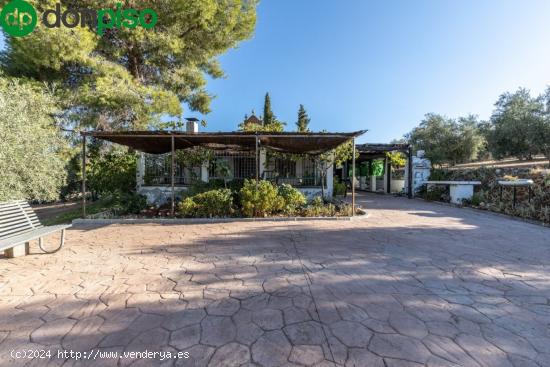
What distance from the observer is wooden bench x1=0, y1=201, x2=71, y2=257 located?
11.8ft

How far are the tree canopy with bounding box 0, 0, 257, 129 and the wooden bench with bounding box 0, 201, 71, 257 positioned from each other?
667 cm

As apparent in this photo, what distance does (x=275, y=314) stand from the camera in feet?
7.98

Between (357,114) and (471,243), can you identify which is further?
(357,114)

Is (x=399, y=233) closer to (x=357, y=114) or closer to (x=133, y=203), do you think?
(x=133, y=203)

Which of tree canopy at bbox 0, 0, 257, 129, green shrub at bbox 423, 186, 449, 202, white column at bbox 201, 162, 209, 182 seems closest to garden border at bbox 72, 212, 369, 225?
white column at bbox 201, 162, 209, 182

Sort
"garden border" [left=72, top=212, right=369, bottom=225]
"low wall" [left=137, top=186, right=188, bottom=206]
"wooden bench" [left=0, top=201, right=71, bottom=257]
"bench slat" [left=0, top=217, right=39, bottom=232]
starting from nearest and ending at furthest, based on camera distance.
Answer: "wooden bench" [left=0, top=201, right=71, bottom=257]
"bench slat" [left=0, top=217, right=39, bottom=232]
"garden border" [left=72, top=212, right=369, bottom=225]
"low wall" [left=137, top=186, right=188, bottom=206]

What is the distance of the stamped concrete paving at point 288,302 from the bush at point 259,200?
2.55 m

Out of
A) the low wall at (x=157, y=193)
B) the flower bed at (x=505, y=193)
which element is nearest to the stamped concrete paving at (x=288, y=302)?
the flower bed at (x=505, y=193)

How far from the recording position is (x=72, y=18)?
902cm

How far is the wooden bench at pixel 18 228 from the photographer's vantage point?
3.59 m

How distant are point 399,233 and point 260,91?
29621 mm

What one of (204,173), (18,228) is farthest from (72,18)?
(18,228)

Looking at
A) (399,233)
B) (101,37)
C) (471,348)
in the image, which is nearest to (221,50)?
(101,37)

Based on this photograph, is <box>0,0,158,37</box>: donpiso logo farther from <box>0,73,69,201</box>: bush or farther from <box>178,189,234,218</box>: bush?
<box>178,189,234,218</box>: bush
